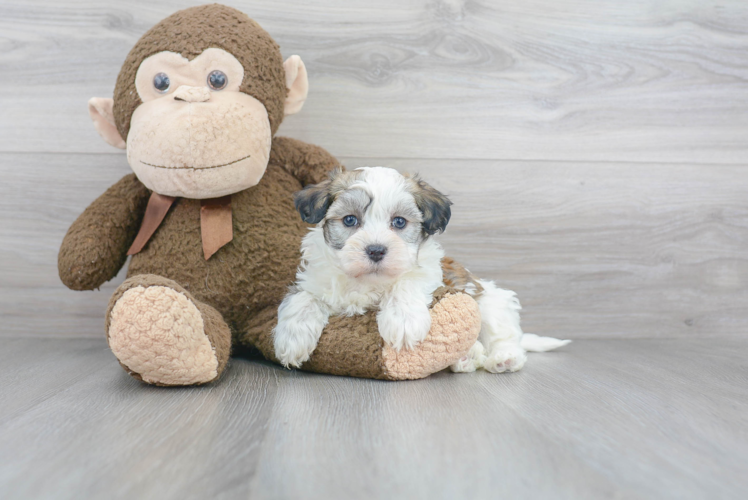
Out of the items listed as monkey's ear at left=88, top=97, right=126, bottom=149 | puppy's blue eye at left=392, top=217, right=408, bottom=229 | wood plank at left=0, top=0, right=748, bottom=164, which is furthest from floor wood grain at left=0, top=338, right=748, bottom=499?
wood plank at left=0, top=0, right=748, bottom=164

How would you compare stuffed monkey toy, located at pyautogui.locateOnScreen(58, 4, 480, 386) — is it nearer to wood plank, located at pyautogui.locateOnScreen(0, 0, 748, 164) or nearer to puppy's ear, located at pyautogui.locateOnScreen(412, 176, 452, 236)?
puppy's ear, located at pyautogui.locateOnScreen(412, 176, 452, 236)

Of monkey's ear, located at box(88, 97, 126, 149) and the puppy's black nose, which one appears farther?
monkey's ear, located at box(88, 97, 126, 149)

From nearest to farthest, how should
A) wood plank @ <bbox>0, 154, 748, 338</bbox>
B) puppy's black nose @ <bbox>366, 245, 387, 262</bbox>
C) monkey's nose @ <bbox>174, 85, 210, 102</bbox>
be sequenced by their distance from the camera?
puppy's black nose @ <bbox>366, 245, 387, 262</bbox>, monkey's nose @ <bbox>174, 85, 210, 102</bbox>, wood plank @ <bbox>0, 154, 748, 338</bbox>

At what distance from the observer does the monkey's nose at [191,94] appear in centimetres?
139

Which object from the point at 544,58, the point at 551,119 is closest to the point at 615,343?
the point at 551,119

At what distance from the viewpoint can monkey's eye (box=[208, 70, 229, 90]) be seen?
1447mm

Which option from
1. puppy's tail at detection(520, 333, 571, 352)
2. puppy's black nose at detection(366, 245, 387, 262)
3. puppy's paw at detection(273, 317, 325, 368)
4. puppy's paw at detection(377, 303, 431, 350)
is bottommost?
puppy's tail at detection(520, 333, 571, 352)

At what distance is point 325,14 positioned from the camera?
191 centimetres

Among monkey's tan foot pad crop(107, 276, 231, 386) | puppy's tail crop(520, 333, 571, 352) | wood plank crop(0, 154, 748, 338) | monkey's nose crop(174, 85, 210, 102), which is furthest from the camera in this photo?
wood plank crop(0, 154, 748, 338)

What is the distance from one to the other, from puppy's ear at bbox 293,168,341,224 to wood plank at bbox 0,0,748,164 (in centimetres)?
59

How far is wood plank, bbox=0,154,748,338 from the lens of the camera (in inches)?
75.8

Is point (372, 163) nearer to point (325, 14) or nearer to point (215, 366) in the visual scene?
point (325, 14)

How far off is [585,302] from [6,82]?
2.16 m

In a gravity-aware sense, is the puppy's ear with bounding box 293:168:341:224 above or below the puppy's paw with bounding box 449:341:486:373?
above
